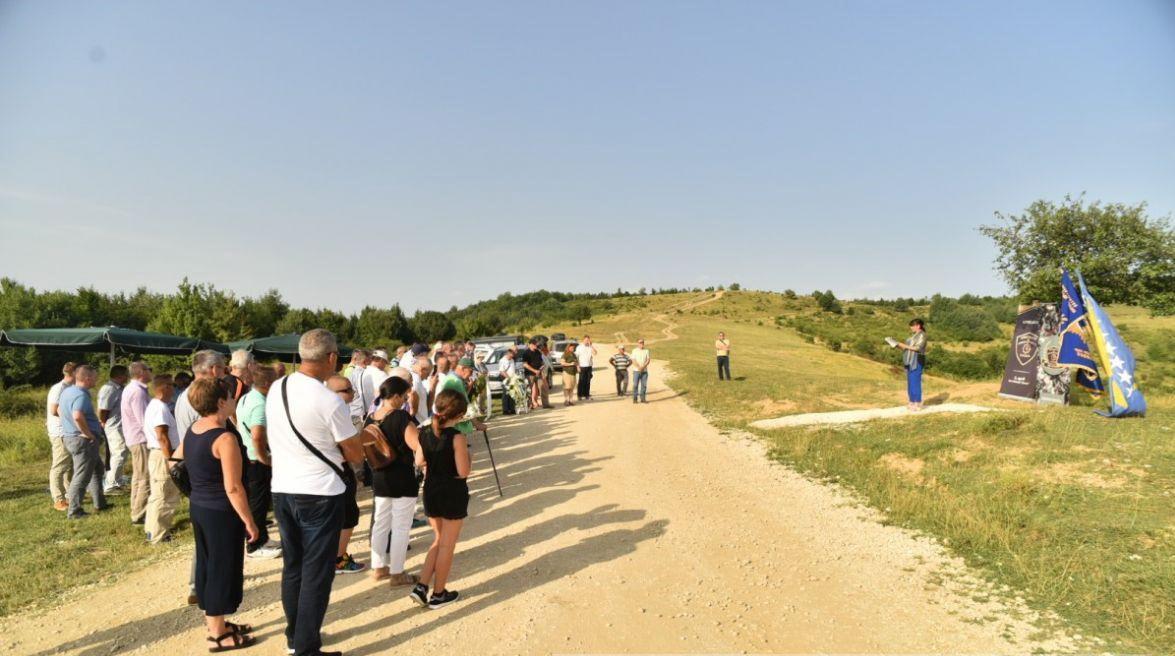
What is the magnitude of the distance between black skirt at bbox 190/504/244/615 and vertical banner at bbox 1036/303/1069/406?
46.2ft

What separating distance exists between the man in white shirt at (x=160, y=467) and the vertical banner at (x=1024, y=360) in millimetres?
14965

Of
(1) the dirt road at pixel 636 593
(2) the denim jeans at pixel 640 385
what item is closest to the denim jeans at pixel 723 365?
(2) the denim jeans at pixel 640 385

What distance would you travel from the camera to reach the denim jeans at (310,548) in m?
3.84

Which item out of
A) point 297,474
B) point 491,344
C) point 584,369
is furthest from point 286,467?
point 491,344

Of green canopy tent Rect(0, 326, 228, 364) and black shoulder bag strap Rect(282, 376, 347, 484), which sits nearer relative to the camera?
black shoulder bag strap Rect(282, 376, 347, 484)

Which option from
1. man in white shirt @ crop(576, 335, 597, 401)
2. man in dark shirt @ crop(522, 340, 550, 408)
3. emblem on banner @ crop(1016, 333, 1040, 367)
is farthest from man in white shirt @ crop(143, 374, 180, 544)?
emblem on banner @ crop(1016, 333, 1040, 367)

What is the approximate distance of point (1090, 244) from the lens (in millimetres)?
21734

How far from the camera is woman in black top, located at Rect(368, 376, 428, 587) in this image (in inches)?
202

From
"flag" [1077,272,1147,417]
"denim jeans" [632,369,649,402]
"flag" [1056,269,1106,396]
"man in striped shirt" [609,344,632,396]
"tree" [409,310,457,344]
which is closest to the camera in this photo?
"flag" [1077,272,1147,417]

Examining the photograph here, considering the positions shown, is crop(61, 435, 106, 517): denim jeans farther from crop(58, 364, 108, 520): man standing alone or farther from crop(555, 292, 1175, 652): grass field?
crop(555, 292, 1175, 652): grass field

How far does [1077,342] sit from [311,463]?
13823 millimetres

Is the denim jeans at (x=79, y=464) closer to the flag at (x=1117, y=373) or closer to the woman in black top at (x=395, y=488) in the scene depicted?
the woman in black top at (x=395, y=488)

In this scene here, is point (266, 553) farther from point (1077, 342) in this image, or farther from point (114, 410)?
point (1077, 342)

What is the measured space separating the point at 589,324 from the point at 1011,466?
2515 inches
